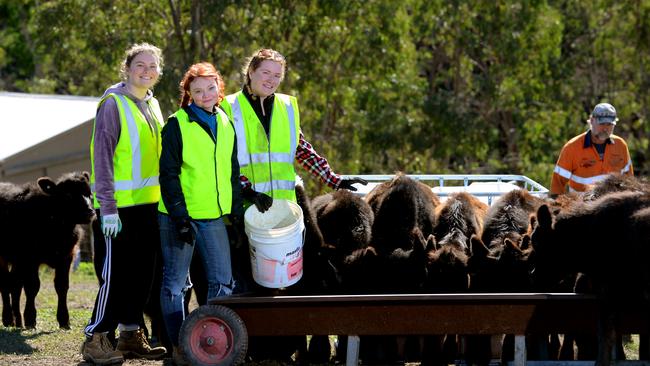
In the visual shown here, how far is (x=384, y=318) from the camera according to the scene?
817 cm

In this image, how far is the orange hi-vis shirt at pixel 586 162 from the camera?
11.7 m

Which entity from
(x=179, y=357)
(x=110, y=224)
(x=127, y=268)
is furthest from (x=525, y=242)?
(x=110, y=224)

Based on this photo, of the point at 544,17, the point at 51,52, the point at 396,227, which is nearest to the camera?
the point at 396,227

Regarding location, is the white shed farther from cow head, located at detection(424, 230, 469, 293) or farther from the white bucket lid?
cow head, located at detection(424, 230, 469, 293)

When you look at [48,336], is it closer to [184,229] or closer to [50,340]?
[50,340]

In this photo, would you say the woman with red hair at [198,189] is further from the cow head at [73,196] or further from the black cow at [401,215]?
the cow head at [73,196]

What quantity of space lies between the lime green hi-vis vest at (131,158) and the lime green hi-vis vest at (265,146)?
722mm

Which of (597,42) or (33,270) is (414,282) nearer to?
(33,270)

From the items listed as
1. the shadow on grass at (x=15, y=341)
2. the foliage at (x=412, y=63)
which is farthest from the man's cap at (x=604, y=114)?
the foliage at (x=412, y=63)

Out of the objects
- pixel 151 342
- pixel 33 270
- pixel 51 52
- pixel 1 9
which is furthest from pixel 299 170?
pixel 1 9

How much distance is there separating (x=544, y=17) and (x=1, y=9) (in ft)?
62.6

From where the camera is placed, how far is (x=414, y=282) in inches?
352

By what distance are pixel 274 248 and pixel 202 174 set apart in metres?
0.79

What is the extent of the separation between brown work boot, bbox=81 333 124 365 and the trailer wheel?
847 mm
